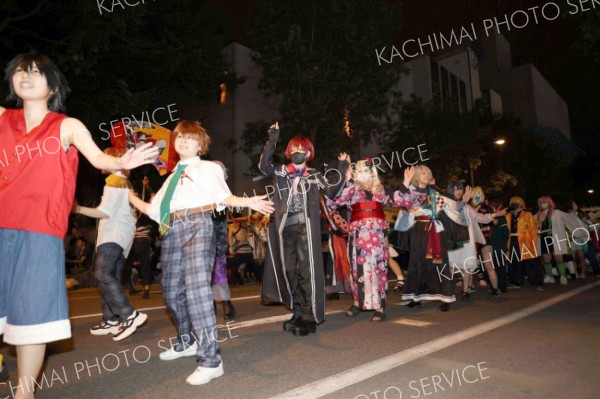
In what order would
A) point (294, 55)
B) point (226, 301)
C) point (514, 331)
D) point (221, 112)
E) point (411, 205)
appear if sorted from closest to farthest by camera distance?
point (514, 331)
point (226, 301)
point (411, 205)
point (294, 55)
point (221, 112)

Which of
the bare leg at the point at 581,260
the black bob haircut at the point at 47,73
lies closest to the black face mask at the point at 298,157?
the black bob haircut at the point at 47,73

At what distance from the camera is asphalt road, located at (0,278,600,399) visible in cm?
304

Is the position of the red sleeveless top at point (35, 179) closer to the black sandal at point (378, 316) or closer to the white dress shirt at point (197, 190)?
the white dress shirt at point (197, 190)

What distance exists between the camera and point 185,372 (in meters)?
3.50

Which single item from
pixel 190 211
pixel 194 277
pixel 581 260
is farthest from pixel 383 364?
pixel 581 260

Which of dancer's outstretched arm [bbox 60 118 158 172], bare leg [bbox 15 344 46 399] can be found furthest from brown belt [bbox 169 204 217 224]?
bare leg [bbox 15 344 46 399]

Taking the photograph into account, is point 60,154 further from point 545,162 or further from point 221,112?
point 545,162

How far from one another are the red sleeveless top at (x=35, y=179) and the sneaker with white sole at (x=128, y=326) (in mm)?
2424

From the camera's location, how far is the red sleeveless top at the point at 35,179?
253 cm

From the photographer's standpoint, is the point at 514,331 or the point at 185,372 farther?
the point at 514,331

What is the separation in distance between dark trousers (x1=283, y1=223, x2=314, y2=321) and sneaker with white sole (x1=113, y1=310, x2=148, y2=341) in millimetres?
1604

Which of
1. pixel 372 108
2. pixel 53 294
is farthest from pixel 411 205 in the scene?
pixel 372 108

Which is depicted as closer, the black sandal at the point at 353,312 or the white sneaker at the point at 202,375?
the white sneaker at the point at 202,375

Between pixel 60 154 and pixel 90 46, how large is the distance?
846cm
